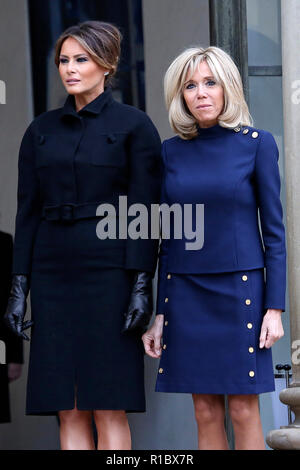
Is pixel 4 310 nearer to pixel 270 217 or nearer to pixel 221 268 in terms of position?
pixel 221 268

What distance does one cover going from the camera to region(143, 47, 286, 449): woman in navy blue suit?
4926mm

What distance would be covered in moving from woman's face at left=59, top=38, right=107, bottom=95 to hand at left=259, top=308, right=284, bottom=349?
1.23 m

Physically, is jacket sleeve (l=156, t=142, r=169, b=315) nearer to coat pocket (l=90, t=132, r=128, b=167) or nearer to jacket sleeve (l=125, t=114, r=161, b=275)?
jacket sleeve (l=125, t=114, r=161, b=275)

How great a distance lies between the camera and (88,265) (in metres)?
5.13

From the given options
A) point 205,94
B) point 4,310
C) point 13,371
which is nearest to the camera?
point 205,94

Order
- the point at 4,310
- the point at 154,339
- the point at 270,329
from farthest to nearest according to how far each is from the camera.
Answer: the point at 4,310 < the point at 154,339 < the point at 270,329

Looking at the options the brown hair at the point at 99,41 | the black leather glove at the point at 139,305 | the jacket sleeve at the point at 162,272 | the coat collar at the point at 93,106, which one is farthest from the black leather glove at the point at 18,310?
the brown hair at the point at 99,41

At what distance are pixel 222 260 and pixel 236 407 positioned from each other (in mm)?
591

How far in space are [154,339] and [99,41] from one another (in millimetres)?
1273

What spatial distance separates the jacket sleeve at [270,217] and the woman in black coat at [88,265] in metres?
0.49

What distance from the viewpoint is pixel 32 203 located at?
5.32 m

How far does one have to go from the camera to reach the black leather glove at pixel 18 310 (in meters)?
5.18

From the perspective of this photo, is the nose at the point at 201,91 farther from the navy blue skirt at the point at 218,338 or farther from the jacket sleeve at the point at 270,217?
the navy blue skirt at the point at 218,338

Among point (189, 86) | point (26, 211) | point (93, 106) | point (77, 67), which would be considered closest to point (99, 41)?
point (77, 67)
